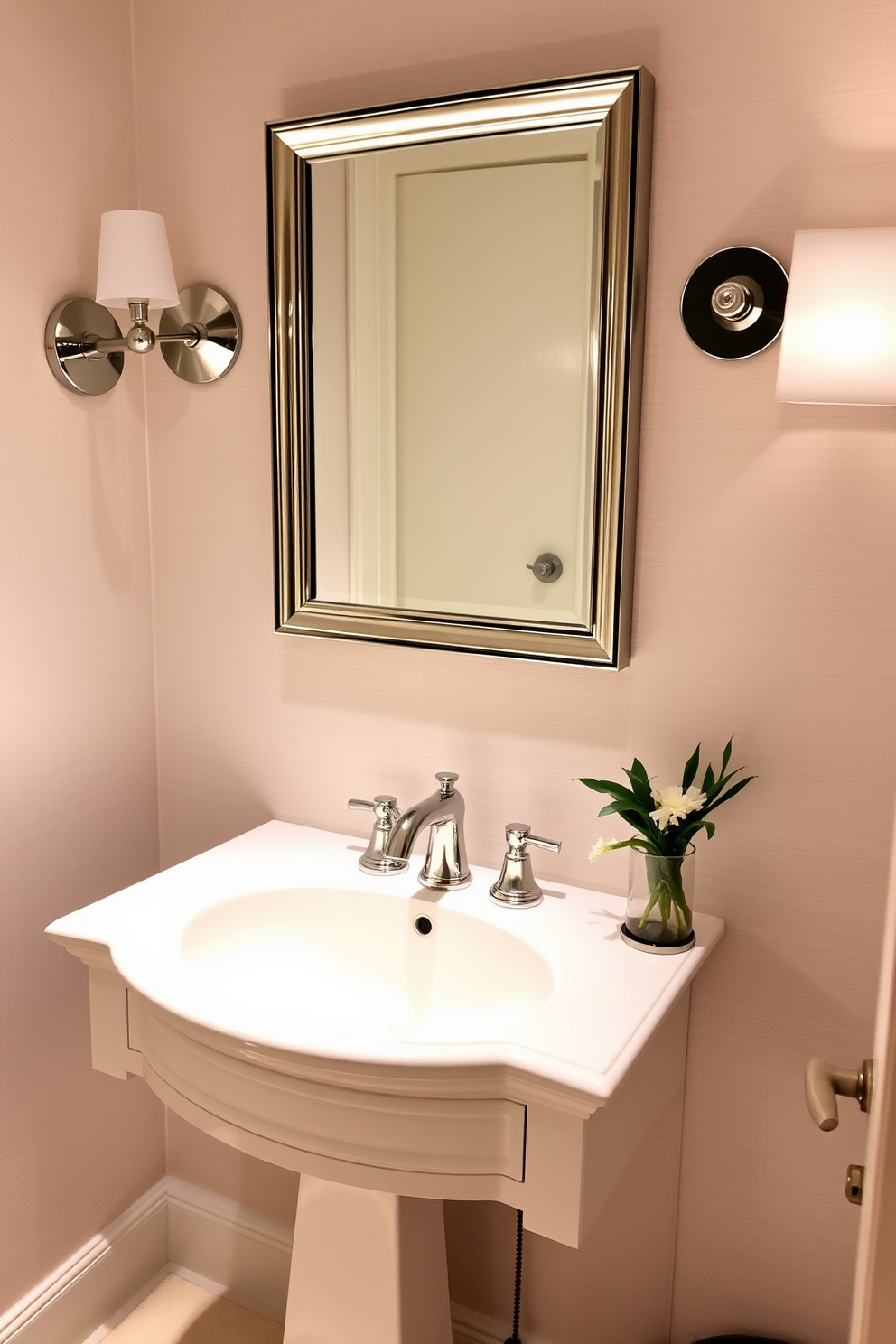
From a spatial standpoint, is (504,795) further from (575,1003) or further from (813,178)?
(813,178)

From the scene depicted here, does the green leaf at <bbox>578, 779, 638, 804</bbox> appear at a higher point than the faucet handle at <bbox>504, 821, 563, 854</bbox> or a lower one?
higher

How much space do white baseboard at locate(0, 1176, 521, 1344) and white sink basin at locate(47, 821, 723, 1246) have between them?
22.8 inches

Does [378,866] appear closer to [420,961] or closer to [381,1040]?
[420,961]

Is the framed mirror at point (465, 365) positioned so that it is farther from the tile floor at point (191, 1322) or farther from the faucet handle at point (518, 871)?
the tile floor at point (191, 1322)

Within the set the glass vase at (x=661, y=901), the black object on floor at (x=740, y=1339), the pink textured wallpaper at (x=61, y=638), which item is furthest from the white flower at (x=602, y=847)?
the pink textured wallpaper at (x=61, y=638)

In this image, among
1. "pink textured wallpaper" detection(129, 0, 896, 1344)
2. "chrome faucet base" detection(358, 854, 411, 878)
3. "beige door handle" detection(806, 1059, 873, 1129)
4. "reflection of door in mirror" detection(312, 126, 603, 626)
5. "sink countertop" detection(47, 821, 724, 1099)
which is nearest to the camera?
"beige door handle" detection(806, 1059, 873, 1129)

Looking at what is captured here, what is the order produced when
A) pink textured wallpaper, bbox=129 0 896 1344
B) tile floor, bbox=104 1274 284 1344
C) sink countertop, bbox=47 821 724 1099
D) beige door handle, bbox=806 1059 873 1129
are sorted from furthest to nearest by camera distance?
tile floor, bbox=104 1274 284 1344
pink textured wallpaper, bbox=129 0 896 1344
sink countertop, bbox=47 821 724 1099
beige door handle, bbox=806 1059 873 1129

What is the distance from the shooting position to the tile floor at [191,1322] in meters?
1.74

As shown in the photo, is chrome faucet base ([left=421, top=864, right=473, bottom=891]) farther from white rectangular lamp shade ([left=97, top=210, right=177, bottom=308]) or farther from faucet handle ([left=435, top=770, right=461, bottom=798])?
white rectangular lamp shade ([left=97, top=210, right=177, bottom=308])

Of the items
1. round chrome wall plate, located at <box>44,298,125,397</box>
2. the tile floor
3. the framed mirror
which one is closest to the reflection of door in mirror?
the framed mirror

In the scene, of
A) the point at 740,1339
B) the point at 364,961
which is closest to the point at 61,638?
the point at 364,961

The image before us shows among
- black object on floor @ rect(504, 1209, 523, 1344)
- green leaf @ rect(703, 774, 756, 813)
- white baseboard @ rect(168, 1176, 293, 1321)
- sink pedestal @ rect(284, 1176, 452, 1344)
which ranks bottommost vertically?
white baseboard @ rect(168, 1176, 293, 1321)

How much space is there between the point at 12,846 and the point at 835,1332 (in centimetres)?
127

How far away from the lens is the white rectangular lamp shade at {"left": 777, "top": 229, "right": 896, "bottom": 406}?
3.54 ft
